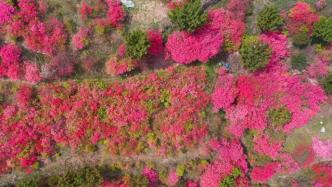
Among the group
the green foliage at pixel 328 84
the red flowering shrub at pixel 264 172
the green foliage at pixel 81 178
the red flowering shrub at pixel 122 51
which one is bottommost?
the red flowering shrub at pixel 264 172

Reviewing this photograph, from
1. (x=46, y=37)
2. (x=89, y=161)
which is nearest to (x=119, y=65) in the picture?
(x=46, y=37)

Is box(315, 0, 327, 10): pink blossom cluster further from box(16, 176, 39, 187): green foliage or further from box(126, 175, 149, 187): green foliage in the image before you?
box(16, 176, 39, 187): green foliage

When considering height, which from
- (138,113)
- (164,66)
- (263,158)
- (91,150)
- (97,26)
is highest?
(97,26)

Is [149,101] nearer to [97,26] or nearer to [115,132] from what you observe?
[115,132]

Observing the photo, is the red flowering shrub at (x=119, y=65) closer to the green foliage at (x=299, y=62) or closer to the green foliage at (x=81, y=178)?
the green foliage at (x=81, y=178)

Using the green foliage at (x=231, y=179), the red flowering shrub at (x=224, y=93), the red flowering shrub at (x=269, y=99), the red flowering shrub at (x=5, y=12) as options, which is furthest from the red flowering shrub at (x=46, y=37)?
the green foliage at (x=231, y=179)

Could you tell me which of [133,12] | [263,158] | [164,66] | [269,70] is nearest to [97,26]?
[133,12]

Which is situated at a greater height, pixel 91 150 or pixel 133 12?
pixel 133 12

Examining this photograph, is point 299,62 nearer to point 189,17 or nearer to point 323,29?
point 323,29
